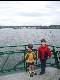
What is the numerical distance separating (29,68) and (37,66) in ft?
4.87

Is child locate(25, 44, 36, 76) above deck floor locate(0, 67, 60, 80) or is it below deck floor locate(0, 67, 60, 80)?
above

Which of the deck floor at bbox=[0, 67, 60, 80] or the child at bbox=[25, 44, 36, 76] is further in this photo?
the child at bbox=[25, 44, 36, 76]

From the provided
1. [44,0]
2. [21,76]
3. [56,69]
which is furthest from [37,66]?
[44,0]

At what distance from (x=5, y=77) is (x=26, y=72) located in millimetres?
1097

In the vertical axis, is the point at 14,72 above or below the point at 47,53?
below

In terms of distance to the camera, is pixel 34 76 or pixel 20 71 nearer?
pixel 34 76

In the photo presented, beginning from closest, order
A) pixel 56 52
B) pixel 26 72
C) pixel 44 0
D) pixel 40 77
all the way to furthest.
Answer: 1. pixel 44 0
2. pixel 40 77
3. pixel 26 72
4. pixel 56 52

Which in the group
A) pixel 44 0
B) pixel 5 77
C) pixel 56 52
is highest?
pixel 44 0

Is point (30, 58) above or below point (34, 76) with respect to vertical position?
above

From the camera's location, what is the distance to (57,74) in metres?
10.4

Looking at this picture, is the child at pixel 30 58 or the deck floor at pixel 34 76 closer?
the deck floor at pixel 34 76

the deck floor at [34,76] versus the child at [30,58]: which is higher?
the child at [30,58]

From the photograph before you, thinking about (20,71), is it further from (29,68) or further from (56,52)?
(56,52)

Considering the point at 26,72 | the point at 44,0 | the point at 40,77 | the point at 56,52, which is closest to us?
the point at 44,0
